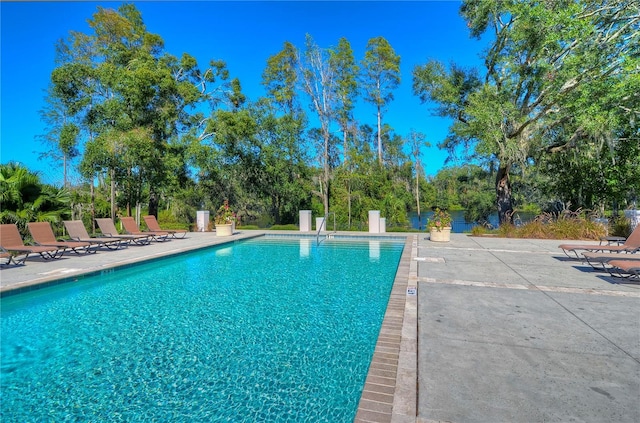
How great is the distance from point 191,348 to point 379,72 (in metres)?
21.2

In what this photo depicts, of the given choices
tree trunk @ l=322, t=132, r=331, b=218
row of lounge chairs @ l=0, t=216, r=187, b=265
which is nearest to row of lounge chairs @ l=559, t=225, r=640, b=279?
row of lounge chairs @ l=0, t=216, r=187, b=265

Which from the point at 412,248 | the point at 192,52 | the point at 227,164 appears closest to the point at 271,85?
the point at 192,52

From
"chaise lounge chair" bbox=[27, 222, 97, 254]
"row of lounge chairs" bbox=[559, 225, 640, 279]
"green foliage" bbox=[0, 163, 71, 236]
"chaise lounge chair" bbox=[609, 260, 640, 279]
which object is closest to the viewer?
"chaise lounge chair" bbox=[609, 260, 640, 279]

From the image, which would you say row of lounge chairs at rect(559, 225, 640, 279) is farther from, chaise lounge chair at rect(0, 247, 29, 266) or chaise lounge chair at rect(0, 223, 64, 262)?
chaise lounge chair at rect(0, 247, 29, 266)

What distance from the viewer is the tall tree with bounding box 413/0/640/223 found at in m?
10.7

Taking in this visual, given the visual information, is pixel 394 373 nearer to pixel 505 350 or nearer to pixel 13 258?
pixel 505 350

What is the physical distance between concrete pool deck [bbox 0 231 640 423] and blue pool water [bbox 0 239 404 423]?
45 cm

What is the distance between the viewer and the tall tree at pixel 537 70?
10672 millimetres

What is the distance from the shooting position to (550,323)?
3229 millimetres

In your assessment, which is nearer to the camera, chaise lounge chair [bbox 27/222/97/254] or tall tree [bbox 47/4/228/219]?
chaise lounge chair [bbox 27/222/97/254]

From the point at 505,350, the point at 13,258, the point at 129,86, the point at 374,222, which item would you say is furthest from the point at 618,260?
the point at 129,86

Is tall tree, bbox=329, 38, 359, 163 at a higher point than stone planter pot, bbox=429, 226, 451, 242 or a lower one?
higher

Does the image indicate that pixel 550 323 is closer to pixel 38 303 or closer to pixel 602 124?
pixel 38 303

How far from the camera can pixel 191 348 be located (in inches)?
128
